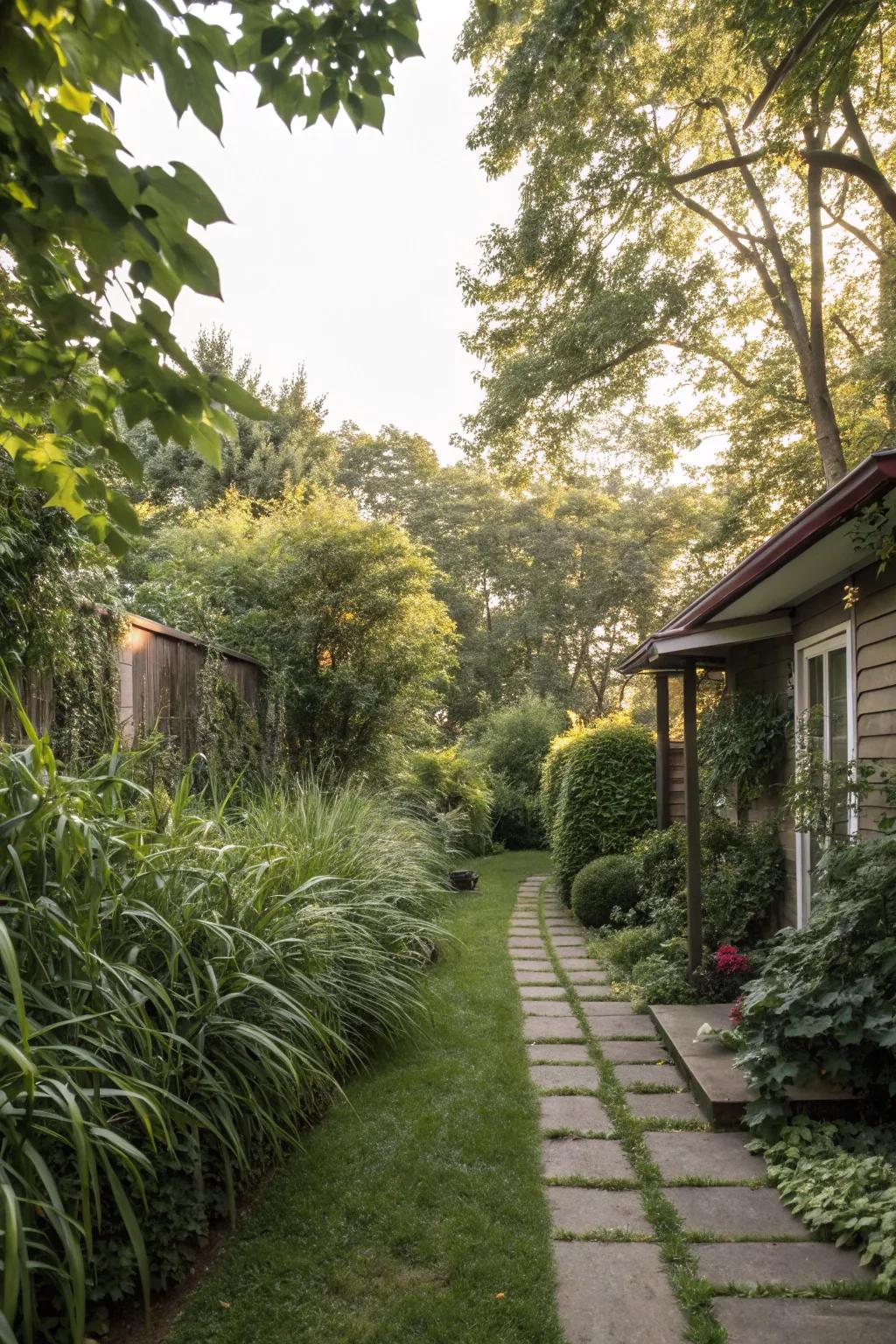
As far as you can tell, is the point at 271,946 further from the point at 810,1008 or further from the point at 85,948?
the point at 810,1008

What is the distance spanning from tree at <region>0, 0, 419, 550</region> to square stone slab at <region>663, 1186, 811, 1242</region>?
272cm

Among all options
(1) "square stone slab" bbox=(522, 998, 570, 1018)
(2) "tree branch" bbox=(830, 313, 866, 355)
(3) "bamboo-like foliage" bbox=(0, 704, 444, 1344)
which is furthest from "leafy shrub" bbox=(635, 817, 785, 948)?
(2) "tree branch" bbox=(830, 313, 866, 355)

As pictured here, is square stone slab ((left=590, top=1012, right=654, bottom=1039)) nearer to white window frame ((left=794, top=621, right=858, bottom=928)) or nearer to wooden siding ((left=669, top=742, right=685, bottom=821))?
white window frame ((left=794, top=621, right=858, bottom=928))

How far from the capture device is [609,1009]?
5.35m

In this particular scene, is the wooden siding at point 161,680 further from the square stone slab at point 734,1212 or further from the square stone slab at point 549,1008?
the square stone slab at point 734,1212

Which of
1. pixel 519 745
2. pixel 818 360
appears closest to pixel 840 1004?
pixel 818 360

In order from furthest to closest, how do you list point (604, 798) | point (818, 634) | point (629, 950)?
point (604, 798)
point (629, 950)
point (818, 634)

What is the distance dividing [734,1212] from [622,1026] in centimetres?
216

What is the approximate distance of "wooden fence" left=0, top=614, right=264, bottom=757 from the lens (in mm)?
4547

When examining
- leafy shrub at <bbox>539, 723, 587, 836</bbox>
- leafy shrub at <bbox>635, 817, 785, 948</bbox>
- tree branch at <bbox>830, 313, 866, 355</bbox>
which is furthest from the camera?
tree branch at <bbox>830, 313, 866, 355</bbox>

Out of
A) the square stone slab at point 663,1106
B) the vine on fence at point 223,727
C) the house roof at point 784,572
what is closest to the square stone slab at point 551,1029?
the square stone slab at point 663,1106

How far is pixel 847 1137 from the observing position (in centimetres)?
319

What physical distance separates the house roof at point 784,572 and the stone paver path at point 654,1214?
7.76 ft

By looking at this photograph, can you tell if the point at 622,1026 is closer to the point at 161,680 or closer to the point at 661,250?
the point at 161,680
